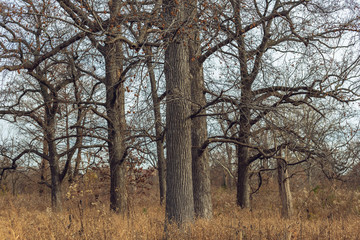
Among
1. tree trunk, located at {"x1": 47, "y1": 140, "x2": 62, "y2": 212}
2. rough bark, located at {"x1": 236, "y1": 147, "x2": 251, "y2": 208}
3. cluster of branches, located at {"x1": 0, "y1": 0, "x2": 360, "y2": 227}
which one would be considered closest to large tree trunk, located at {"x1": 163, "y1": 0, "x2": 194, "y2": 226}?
cluster of branches, located at {"x1": 0, "y1": 0, "x2": 360, "y2": 227}

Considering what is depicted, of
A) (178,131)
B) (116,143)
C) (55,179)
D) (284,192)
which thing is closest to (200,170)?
(178,131)

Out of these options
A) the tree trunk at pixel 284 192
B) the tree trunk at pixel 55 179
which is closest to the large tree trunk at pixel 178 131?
the tree trunk at pixel 284 192

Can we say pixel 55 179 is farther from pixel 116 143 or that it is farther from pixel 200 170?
pixel 200 170

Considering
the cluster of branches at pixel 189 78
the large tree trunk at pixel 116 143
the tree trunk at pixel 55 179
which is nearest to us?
the cluster of branches at pixel 189 78

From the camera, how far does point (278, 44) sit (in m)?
10.3

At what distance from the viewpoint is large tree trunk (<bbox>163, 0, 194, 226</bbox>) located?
6.70m

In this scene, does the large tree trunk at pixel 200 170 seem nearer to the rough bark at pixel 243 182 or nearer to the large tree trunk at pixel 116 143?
the large tree trunk at pixel 116 143

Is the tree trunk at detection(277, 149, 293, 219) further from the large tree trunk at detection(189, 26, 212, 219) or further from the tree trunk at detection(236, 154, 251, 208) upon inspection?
the large tree trunk at detection(189, 26, 212, 219)

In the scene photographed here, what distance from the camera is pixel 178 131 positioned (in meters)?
6.98

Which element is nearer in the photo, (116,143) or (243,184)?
(116,143)

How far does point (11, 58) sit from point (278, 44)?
8231 mm

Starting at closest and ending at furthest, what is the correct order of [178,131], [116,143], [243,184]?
1. [178,131]
2. [116,143]
3. [243,184]

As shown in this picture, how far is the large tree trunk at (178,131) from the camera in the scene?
6703mm

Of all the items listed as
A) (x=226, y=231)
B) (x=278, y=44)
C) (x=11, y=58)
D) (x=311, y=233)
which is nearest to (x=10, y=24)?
(x=11, y=58)
